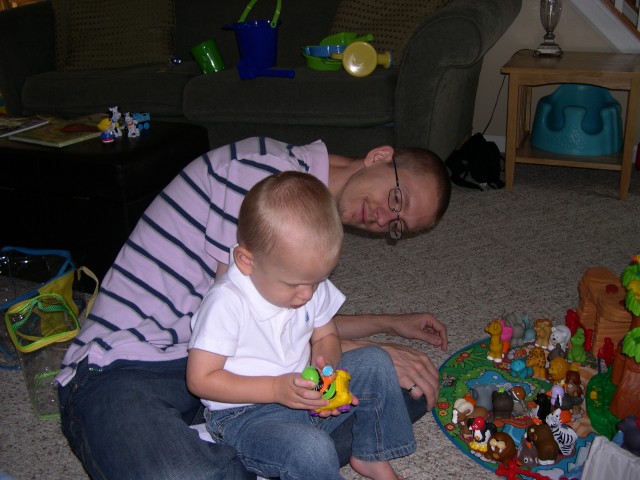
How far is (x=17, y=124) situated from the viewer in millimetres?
2293

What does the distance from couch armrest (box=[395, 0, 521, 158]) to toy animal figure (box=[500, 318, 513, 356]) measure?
2.93 ft

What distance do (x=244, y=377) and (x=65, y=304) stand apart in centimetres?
79

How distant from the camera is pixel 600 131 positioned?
2684 mm

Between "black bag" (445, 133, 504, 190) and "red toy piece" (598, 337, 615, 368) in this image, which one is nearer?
"red toy piece" (598, 337, 615, 368)

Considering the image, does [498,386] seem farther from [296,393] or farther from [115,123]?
[115,123]

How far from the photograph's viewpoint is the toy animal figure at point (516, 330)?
1.67 m

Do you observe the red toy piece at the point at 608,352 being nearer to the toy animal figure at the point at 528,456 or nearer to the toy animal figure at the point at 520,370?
the toy animal figure at the point at 520,370


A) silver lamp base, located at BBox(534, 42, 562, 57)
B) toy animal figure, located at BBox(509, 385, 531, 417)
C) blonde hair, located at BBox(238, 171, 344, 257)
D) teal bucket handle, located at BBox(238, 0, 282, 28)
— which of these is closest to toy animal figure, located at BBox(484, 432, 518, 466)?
toy animal figure, located at BBox(509, 385, 531, 417)

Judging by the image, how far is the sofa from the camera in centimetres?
231

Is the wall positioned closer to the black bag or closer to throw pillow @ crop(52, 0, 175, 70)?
the black bag

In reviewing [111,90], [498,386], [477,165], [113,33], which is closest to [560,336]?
[498,386]

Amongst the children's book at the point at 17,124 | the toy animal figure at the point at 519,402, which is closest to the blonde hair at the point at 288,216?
the toy animal figure at the point at 519,402

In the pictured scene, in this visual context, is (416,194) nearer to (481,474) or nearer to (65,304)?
(481,474)

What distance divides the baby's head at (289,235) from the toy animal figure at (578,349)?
0.84 meters
